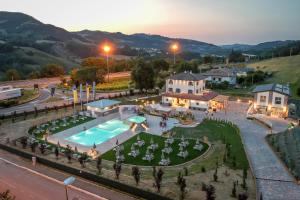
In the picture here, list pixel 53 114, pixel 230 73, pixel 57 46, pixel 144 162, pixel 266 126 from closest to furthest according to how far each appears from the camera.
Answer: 1. pixel 144 162
2. pixel 266 126
3. pixel 53 114
4. pixel 230 73
5. pixel 57 46

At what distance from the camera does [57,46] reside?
18362cm

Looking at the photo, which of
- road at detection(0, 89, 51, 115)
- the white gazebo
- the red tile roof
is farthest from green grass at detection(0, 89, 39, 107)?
the red tile roof

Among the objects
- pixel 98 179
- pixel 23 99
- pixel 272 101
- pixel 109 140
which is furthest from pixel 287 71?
pixel 98 179

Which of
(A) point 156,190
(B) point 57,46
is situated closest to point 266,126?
(A) point 156,190

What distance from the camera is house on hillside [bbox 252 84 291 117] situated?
38.0m

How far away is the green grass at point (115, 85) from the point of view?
61.6 meters

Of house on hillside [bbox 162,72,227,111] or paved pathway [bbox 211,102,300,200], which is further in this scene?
house on hillside [bbox 162,72,227,111]

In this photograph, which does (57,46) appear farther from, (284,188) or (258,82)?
(284,188)

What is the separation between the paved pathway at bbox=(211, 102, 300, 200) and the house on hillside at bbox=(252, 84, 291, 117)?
243cm

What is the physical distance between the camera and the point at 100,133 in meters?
33.5

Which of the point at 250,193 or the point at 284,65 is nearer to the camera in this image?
the point at 250,193

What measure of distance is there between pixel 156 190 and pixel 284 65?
84503 mm

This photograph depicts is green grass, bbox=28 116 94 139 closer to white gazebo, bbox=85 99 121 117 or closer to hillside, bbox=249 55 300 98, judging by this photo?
white gazebo, bbox=85 99 121 117

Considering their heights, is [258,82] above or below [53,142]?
above
